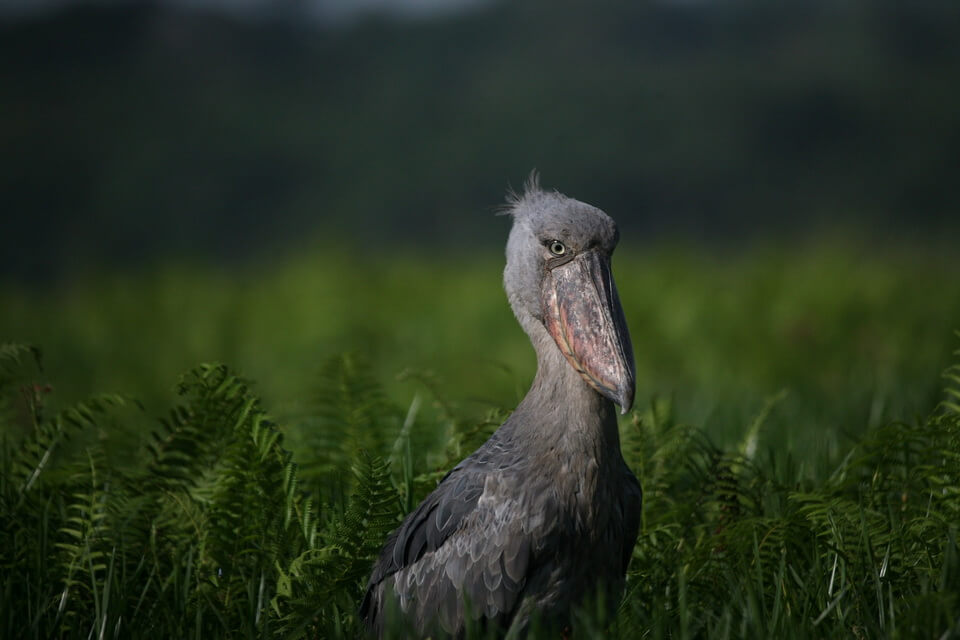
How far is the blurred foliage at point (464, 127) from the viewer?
17344 millimetres

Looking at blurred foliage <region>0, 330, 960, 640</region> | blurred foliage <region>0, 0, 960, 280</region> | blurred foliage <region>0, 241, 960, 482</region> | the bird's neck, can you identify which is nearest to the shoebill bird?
the bird's neck

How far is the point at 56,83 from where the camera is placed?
21.6 m

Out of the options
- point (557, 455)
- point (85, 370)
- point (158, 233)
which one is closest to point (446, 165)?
point (158, 233)

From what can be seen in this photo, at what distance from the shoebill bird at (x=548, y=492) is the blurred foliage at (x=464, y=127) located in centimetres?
1132

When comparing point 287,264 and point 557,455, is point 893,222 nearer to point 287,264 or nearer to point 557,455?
point 287,264

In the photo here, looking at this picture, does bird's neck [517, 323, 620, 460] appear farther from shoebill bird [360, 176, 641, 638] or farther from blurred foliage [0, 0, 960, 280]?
blurred foliage [0, 0, 960, 280]

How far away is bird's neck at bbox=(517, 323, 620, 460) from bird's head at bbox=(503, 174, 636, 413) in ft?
0.19

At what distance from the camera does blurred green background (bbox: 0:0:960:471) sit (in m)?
8.70

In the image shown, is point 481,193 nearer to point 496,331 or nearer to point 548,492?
point 496,331

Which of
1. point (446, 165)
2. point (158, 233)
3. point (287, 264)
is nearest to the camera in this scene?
point (287, 264)

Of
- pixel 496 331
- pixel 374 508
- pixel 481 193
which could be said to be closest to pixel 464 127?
pixel 481 193

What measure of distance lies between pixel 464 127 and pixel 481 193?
3.22 meters

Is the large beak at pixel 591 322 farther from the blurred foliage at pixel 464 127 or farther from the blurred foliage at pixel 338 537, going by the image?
the blurred foliage at pixel 464 127

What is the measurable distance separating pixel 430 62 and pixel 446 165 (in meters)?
5.77
